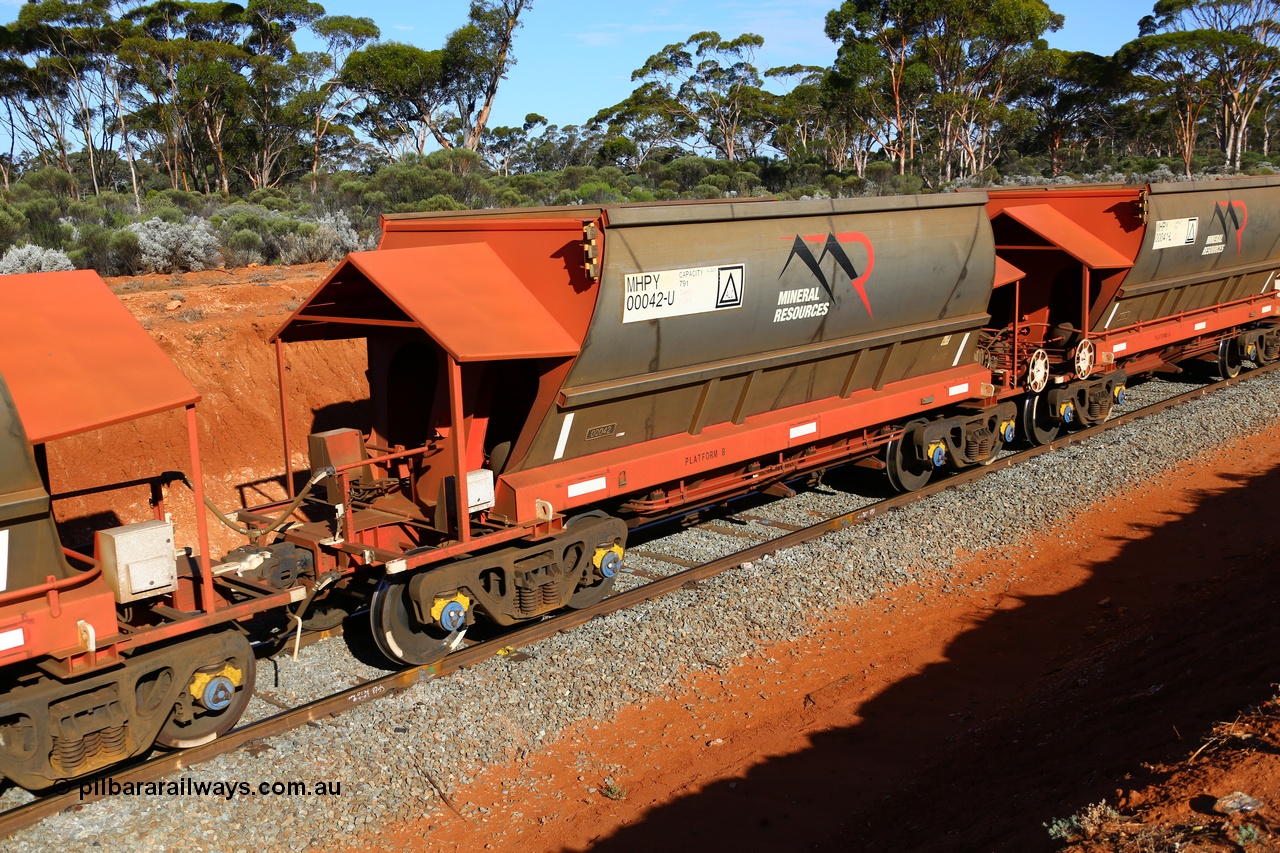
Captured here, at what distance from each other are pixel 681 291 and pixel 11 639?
202 inches

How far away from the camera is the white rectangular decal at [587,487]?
841 cm

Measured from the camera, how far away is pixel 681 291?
336 inches

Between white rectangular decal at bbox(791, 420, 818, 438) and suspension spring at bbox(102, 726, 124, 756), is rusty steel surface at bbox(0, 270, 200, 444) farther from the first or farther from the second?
white rectangular decal at bbox(791, 420, 818, 438)

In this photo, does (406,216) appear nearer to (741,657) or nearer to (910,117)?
(741,657)

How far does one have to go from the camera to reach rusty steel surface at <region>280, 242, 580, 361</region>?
23.8 feet

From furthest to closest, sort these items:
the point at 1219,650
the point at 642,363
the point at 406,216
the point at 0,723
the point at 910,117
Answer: the point at 910,117
the point at 406,216
the point at 642,363
the point at 1219,650
the point at 0,723

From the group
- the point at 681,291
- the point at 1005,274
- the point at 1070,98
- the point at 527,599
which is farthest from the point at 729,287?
the point at 1070,98

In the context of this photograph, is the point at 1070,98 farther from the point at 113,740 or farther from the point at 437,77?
the point at 113,740

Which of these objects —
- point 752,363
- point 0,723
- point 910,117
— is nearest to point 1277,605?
point 752,363

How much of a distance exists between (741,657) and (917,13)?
1596 inches

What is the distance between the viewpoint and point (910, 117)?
47594 millimetres

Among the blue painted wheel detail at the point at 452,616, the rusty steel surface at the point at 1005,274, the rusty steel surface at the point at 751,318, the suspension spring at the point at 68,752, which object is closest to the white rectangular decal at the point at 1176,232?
the rusty steel surface at the point at 1005,274

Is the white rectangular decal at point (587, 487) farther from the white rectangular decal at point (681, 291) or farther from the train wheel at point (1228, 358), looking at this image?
Answer: the train wheel at point (1228, 358)

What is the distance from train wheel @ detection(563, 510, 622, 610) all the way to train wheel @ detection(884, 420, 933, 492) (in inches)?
171
